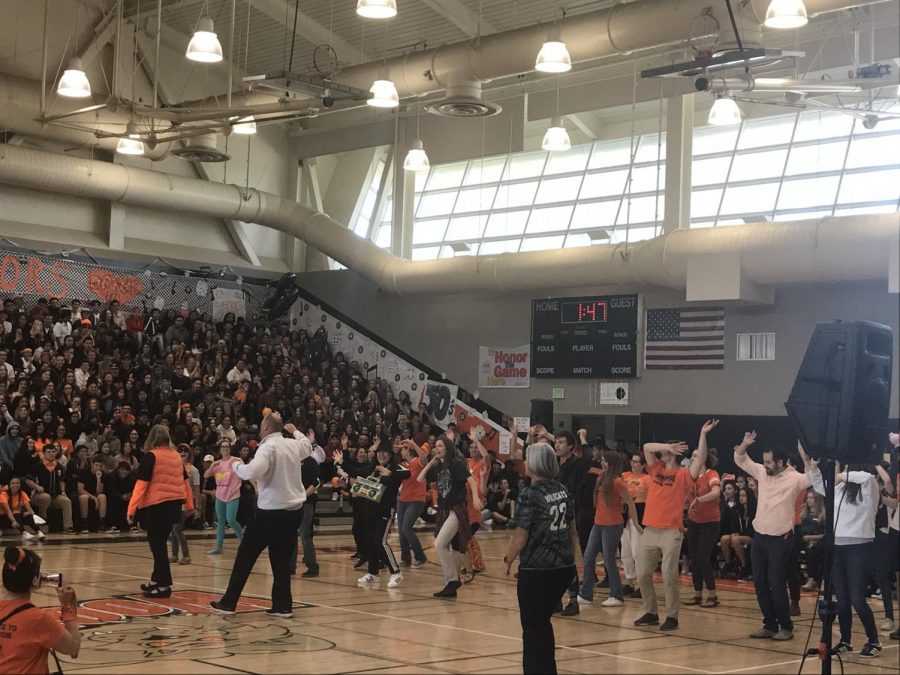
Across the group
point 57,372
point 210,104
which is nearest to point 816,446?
point 57,372

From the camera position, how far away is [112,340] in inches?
906

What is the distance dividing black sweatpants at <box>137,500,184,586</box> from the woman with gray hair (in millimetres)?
4911

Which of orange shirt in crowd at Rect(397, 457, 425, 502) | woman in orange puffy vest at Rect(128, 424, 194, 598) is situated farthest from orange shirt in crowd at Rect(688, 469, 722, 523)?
woman in orange puffy vest at Rect(128, 424, 194, 598)

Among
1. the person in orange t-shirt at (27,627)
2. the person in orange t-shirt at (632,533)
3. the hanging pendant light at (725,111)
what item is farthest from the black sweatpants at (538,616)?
the hanging pendant light at (725,111)

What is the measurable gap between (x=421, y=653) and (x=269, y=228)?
21.3 m

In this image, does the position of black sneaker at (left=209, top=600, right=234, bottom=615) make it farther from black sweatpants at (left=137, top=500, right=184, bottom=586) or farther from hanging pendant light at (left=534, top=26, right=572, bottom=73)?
hanging pendant light at (left=534, top=26, right=572, bottom=73)

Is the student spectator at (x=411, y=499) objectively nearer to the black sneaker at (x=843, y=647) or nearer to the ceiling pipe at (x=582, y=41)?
the black sneaker at (x=843, y=647)

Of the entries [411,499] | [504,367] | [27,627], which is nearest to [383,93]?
[411,499]

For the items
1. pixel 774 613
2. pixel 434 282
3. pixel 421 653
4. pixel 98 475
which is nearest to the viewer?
pixel 421 653

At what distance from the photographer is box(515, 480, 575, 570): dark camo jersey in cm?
700

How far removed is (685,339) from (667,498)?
1207 cm

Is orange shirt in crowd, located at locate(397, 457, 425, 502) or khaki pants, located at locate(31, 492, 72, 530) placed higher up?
orange shirt in crowd, located at locate(397, 457, 425, 502)

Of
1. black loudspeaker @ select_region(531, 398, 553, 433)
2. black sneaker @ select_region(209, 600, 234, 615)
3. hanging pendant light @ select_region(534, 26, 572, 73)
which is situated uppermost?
hanging pendant light @ select_region(534, 26, 572, 73)

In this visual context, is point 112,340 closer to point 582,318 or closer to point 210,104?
point 210,104
